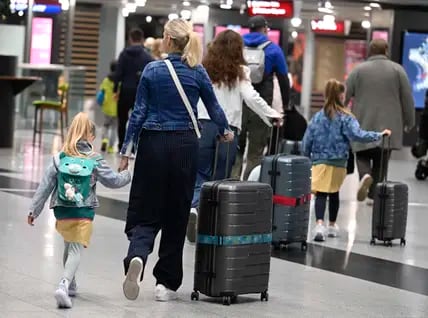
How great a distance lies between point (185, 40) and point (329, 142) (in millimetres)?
3789

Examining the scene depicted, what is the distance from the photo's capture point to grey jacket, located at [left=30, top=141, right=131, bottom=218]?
736 cm

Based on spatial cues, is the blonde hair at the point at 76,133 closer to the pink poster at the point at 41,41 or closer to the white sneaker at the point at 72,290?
the white sneaker at the point at 72,290

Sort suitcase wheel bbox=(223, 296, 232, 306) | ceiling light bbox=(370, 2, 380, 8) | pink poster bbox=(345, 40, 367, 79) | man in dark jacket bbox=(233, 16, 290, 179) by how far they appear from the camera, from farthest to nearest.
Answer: pink poster bbox=(345, 40, 367, 79), ceiling light bbox=(370, 2, 380, 8), man in dark jacket bbox=(233, 16, 290, 179), suitcase wheel bbox=(223, 296, 232, 306)

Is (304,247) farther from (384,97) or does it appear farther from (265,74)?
(384,97)

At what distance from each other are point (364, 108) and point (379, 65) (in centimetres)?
52

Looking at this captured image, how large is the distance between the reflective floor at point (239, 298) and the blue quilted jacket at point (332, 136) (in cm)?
76

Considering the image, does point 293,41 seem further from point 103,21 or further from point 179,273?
point 179,273

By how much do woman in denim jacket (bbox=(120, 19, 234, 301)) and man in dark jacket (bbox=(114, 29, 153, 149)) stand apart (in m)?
10.8

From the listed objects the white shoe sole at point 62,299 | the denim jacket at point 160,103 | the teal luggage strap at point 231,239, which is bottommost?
the white shoe sole at point 62,299

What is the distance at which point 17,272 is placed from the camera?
8250 millimetres

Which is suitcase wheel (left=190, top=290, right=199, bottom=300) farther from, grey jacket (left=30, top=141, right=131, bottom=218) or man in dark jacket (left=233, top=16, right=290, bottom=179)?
man in dark jacket (left=233, top=16, right=290, bottom=179)

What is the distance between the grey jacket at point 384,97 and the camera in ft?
46.2

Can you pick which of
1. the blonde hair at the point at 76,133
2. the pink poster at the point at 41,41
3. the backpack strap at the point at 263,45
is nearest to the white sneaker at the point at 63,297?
the blonde hair at the point at 76,133

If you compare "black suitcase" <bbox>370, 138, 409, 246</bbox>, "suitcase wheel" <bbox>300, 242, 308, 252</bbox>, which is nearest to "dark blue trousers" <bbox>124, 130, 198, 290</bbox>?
"suitcase wheel" <bbox>300, 242, 308, 252</bbox>
